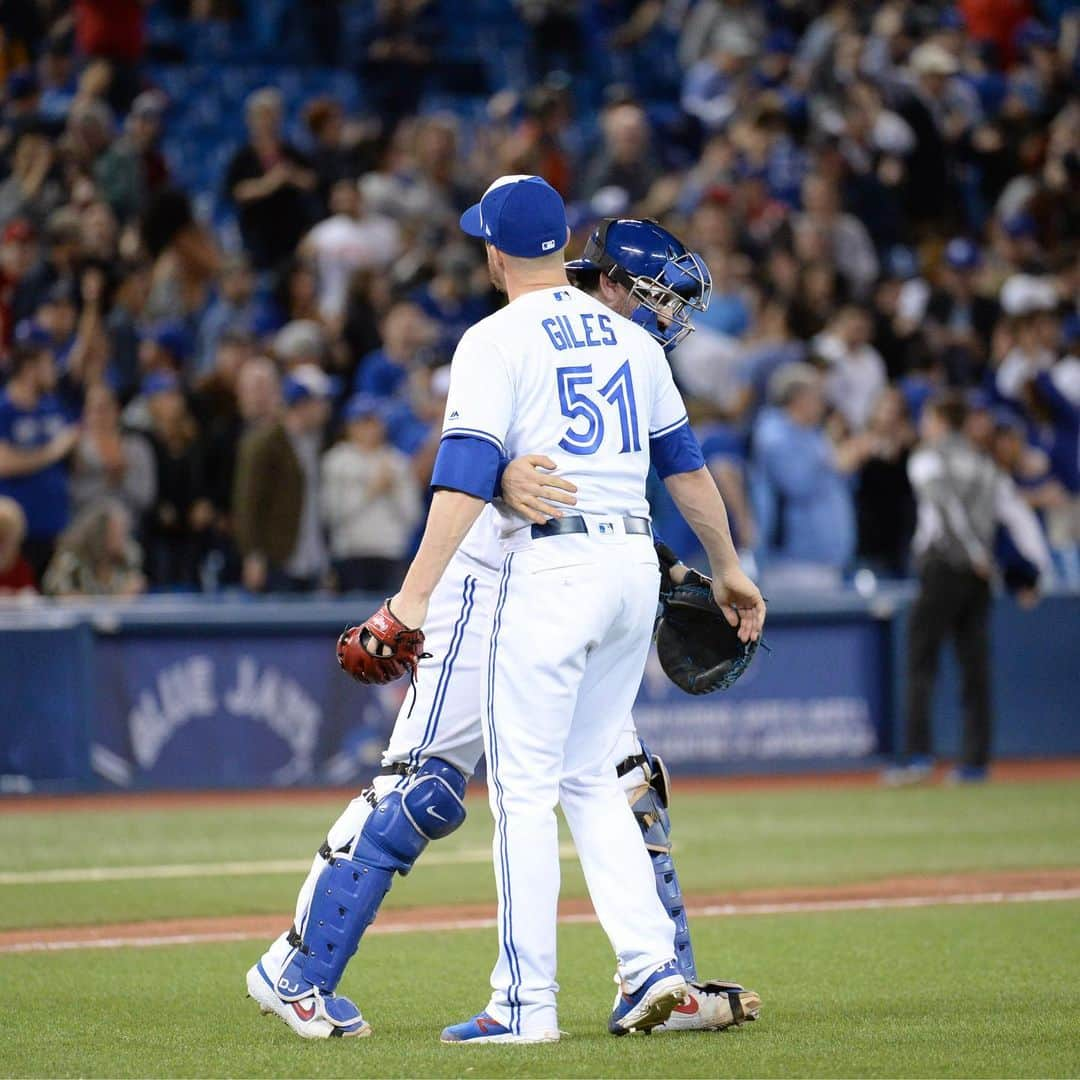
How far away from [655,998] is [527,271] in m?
1.96

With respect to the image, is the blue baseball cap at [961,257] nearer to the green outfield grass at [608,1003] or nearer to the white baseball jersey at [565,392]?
the green outfield grass at [608,1003]

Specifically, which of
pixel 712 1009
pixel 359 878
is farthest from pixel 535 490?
pixel 712 1009

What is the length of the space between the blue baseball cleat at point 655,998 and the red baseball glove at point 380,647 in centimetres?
105

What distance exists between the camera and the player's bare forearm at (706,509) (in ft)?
18.8

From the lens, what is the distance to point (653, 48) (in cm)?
2220

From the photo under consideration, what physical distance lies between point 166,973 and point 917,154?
1486 cm

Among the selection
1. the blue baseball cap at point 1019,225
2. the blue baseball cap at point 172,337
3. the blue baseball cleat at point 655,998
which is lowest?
the blue baseball cleat at point 655,998

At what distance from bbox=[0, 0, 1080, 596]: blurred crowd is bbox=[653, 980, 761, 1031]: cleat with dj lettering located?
8.35m

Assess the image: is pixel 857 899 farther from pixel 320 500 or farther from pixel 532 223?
pixel 320 500

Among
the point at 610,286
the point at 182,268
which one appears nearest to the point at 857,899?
the point at 610,286

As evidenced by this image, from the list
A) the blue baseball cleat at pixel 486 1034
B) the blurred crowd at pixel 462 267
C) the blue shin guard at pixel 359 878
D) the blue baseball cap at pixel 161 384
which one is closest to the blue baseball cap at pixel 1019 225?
the blurred crowd at pixel 462 267

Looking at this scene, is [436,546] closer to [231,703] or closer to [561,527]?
[561,527]

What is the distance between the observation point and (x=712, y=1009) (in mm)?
5699

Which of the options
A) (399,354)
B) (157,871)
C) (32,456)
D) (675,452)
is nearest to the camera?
(675,452)
